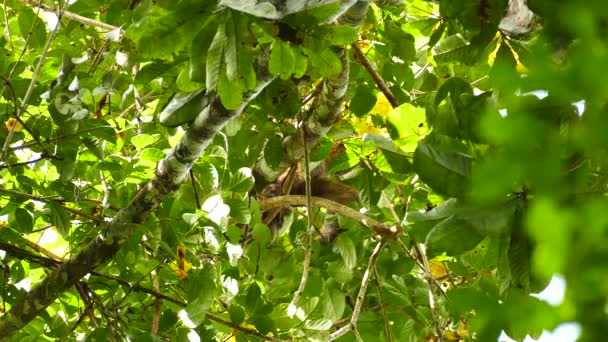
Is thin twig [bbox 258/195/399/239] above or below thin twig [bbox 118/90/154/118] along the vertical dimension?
below

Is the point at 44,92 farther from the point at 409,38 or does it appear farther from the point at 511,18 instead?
the point at 511,18

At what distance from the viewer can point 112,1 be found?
1796 mm

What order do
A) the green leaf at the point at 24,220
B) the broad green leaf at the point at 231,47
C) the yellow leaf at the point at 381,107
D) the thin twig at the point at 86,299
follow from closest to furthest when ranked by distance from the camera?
the broad green leaf at the point at 231,47
the thin twig at the point at 86,299
the green leaf at the point at 24,220
the yellow leaf at the point at 381,107

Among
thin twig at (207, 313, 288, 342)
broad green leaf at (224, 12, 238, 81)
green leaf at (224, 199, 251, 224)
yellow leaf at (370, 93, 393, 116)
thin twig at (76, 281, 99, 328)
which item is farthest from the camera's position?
yellow leaf at (370, 93, 393, 116)

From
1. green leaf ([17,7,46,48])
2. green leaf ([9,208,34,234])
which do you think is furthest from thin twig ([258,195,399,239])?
green leaf ([17,7,46,48])

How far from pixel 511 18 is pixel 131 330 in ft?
3.33

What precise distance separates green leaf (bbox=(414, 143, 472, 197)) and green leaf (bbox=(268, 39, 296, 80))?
250 mm

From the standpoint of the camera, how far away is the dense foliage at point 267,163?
112 cm

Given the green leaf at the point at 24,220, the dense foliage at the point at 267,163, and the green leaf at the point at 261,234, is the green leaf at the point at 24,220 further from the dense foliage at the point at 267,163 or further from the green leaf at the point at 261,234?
the green leaf at the point at 261,234

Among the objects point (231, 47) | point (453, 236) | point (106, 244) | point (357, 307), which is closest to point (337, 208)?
point (357, 307)

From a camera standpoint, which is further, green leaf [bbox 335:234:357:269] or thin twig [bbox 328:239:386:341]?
green leaf [bbox 335:234:357:269]

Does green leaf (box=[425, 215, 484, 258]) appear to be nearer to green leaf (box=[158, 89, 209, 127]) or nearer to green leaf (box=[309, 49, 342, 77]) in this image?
green leaf (box=[309, 49, 342, 77])

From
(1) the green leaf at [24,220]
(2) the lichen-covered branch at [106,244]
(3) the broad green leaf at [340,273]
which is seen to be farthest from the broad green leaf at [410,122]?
(1) the green leaf at [24,220]

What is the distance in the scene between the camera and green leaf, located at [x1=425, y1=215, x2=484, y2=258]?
1130mm
